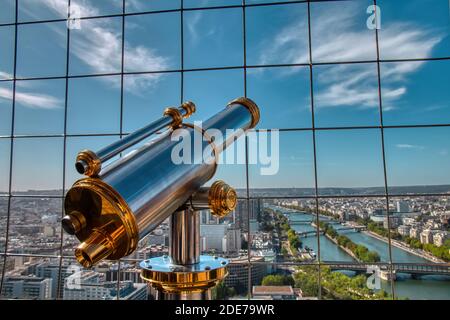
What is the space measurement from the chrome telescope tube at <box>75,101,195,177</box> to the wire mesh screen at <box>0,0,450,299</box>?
185 centimetres

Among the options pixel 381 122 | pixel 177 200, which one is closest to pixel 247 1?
pixel 381 122

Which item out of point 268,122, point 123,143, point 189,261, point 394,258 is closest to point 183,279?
point 189,261

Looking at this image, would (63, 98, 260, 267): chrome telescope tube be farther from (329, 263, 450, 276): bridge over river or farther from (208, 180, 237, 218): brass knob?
(329, 263, 450, 276): bridge over river

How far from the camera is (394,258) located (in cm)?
323

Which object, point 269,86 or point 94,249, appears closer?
point 94,249

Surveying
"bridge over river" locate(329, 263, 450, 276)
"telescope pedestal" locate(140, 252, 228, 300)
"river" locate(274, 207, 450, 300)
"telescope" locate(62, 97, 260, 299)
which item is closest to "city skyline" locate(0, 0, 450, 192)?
"river" locate(274, 207, 450, 300)

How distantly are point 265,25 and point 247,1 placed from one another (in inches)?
13.8

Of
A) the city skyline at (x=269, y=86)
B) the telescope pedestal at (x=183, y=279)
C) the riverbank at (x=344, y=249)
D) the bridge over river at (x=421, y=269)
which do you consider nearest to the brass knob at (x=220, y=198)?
the telescope pedestal at (x=183, y=279)

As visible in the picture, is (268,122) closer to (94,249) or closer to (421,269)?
(421,269)

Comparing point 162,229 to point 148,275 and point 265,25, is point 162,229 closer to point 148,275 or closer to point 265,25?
point 148,275

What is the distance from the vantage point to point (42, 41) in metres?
4.04

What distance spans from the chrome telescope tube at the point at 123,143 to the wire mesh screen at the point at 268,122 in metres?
1.85

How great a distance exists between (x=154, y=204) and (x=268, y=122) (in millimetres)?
2761

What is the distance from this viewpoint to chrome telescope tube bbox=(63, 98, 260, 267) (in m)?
0.82
